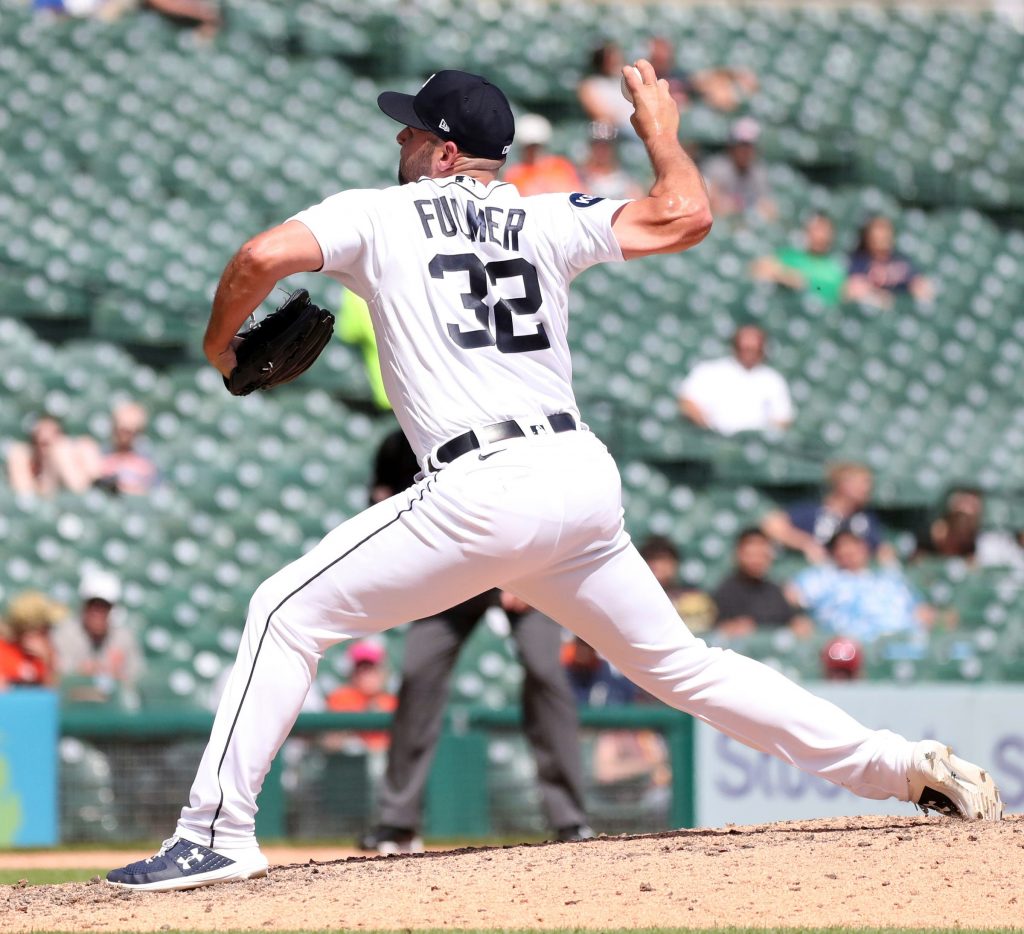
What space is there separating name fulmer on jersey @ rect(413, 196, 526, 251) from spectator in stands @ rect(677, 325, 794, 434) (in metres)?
7.09

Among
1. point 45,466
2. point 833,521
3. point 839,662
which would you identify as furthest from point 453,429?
point 833,521

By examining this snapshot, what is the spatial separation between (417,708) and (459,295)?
8.57 feet

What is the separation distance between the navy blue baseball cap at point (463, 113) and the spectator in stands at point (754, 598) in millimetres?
4866

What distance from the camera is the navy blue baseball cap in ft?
13.4

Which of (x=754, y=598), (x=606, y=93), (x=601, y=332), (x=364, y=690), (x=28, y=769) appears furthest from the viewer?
(x=606, y=93)

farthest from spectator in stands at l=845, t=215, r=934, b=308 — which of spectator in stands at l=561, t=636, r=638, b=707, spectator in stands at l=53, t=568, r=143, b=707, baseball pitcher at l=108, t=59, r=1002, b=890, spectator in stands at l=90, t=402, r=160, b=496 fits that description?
baseball pitcher at l=108, t=59, r=1002, b=890

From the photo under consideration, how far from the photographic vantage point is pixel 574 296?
12.9 meters

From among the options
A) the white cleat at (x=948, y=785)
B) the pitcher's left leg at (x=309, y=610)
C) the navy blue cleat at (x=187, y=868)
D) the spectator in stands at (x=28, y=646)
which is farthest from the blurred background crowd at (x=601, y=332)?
the pitcher's left leg at (x=309, y=610)

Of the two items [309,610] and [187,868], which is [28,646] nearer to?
[187,868]

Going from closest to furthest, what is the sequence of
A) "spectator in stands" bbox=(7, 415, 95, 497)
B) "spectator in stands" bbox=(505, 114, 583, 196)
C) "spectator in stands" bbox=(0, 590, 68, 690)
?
"spectator in stands" bbox=(0, 590, 68, 690) → "spectator in stands" bbox=(7, 415, 95, 497) → "spectator in stands" bbox=(505, 114, 583, 196)

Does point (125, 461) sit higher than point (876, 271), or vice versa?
point (876, 271)

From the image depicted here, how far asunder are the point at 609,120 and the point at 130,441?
221 inches

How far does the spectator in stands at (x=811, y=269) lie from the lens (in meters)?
13.1

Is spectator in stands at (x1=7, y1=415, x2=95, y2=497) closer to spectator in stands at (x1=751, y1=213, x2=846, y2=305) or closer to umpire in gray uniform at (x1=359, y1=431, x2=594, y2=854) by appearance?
umpire in gray uniform at (x1=359, y1=431, x2=594, y2=854)
